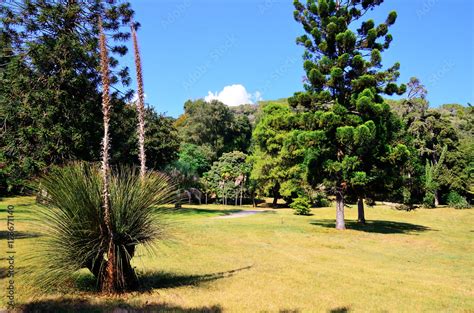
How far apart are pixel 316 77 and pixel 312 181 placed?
232 inches

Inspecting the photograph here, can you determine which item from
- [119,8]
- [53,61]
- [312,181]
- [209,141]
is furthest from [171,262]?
[209,141]

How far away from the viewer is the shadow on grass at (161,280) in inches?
274

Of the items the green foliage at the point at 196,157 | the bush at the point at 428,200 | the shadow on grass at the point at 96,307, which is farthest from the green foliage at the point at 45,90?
the bush at the point at 428,200

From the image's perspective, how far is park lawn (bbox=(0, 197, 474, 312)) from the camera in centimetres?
621

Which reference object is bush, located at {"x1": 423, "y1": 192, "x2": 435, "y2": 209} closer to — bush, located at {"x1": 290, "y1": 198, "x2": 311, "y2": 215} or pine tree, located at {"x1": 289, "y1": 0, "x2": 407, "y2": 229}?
bush, located at {"x1": 290, "y1": 198, "x2": 311, "y2": 215}

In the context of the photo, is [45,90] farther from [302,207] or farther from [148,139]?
[302,207]

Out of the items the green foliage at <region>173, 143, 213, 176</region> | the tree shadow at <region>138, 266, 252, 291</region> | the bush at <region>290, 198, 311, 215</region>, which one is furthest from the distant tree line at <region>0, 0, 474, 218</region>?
the green foliage at <region>173, 143, 213, 176</region>

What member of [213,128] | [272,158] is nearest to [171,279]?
[272,158]

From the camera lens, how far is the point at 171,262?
402 inches

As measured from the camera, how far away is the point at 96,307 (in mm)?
5637

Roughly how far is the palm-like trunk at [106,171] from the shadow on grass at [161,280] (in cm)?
48

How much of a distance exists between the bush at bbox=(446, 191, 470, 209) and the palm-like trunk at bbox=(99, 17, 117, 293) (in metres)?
42.2

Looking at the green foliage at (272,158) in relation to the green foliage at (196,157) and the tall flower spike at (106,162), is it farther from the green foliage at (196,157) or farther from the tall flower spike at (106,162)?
the tall flower spike at (106,162)

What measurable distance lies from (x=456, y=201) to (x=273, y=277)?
40.3 meters
